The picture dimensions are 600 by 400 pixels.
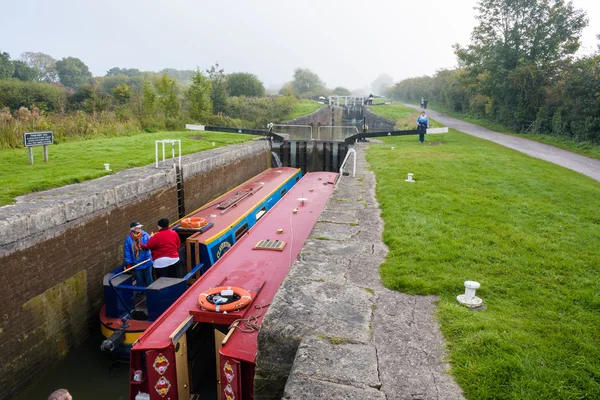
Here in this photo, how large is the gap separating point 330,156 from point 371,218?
1271cm

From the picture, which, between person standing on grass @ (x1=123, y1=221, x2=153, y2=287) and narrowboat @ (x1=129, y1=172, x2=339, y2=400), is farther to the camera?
person standing on grass @ (x1=123, y1=221, x2=153, y2=287)

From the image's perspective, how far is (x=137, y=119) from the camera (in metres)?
20.0

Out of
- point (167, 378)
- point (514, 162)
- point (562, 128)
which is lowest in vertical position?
point (167, 378)

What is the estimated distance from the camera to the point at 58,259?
22.6ft

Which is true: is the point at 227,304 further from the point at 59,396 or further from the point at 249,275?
the point at 59,396

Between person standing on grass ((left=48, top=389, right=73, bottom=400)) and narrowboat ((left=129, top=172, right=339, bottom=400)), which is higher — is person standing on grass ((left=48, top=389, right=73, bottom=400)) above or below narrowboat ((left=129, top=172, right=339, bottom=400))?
above

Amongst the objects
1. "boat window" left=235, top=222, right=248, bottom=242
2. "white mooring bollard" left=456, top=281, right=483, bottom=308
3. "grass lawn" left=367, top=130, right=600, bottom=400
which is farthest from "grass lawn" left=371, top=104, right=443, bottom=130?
"white mooring bollard" left=456, top=281, right=483, bottom=308

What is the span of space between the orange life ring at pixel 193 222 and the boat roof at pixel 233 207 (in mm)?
171

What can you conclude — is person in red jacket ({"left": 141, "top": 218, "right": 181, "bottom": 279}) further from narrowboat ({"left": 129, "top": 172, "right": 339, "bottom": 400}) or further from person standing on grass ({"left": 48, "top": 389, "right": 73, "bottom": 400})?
person standing on grass ({"left": 48, "top": 389, "right": 73, "bottom": 400})

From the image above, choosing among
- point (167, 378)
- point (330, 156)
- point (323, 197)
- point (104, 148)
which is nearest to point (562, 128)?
point (330, 156)

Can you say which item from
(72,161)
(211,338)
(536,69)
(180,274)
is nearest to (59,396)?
(211,338)

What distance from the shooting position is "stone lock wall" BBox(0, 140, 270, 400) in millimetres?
5949

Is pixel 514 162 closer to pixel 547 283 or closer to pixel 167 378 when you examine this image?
pixel 547 283

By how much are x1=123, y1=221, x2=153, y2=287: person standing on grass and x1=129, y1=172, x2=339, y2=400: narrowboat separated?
1396 mm
